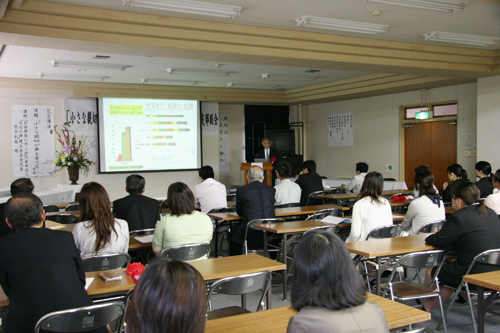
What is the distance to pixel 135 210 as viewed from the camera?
4.22m

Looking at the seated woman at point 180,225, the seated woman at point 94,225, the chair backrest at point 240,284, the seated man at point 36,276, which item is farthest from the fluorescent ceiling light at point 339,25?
the seated man at point 36,276

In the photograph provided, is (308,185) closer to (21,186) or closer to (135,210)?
(135,210)

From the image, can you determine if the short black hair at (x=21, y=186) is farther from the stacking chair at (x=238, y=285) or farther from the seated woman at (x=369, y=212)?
the seated woman at (x=369, y=212)

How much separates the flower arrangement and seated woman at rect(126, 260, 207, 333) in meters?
7.65

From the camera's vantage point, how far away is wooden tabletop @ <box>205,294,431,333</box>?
1.95 m

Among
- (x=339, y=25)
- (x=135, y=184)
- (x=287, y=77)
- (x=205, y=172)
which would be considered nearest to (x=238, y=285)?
(x=135, y=184)

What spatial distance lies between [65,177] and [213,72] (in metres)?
4.16

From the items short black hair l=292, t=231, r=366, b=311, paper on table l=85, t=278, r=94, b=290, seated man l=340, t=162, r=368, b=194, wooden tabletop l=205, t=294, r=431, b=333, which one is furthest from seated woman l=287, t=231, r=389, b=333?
seated man l=340, t=162, r=368, b=194

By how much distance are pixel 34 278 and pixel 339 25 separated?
15.2 feet

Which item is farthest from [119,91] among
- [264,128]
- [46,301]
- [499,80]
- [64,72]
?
[46,301]

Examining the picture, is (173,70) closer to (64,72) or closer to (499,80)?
(64,72)

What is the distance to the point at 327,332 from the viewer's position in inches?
56.2

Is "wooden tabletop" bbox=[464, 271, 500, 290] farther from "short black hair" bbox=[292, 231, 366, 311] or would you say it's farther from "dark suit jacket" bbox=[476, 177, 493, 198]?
"dark suit jacket" bbox=[476, 177, 493, 198]

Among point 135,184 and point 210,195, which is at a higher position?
point 135,184
